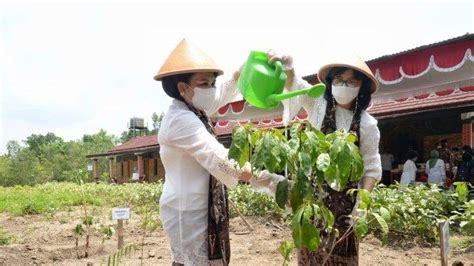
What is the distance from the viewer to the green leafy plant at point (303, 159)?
1.22 m

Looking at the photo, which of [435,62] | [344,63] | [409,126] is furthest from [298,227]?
[409,126]

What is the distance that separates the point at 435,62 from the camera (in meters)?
8.23

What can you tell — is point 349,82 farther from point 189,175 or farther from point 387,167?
point 387,167

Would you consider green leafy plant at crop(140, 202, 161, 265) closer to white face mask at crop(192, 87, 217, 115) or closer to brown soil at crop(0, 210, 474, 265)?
brown soil at crop(0, 210, 474, 265)

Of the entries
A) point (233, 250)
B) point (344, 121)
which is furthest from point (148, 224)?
point (344, 121)

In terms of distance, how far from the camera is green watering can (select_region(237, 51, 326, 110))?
163 cm

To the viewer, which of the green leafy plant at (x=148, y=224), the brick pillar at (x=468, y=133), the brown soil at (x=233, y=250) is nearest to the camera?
the green leafy plant at (x=148, y=224)

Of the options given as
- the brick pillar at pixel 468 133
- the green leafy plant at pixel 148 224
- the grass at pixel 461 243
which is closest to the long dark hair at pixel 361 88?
the green leafy plant at pixel 148 224

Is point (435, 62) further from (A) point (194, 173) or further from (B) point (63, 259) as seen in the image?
(A) point (194, 173)

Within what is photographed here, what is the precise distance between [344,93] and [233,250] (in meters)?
3.30

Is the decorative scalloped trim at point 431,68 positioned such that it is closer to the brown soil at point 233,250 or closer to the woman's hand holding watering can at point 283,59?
the brown soil at point 233,250

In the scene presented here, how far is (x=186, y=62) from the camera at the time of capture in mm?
1636

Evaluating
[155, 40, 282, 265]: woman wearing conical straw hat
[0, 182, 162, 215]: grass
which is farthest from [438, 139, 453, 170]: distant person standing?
[155, 40, 282, 265]: woman wearing conical straw hat

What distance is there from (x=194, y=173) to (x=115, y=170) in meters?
24.1
